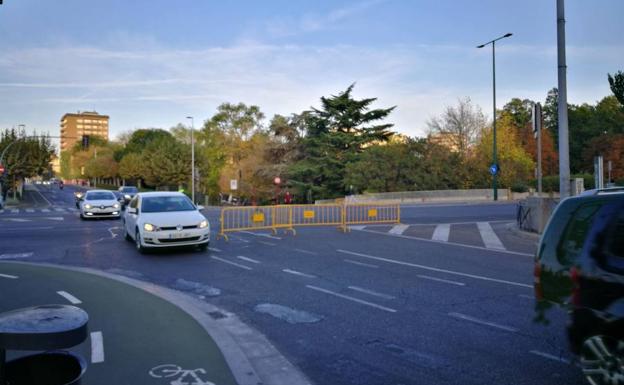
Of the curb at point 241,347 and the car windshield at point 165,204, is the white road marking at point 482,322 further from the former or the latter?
the car windshield at point 165,204

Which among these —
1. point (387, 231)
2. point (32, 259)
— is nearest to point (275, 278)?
point (32, 259)

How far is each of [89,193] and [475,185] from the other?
109 feet

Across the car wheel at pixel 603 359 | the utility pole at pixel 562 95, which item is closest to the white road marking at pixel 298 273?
the car wheel at pixel 603 359

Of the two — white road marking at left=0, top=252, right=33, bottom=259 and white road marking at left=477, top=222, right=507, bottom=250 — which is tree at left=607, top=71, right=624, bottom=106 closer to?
white road marking at left=477, top=222, right=507, bottom=250

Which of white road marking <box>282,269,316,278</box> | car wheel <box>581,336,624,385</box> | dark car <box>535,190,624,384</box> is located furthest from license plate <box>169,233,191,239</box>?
car wheel <box>581,336,624,385</box>

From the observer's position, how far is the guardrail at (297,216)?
18.4 m

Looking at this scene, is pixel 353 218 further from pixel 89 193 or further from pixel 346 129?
pixel 346 129

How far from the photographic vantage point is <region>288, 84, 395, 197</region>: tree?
173ft

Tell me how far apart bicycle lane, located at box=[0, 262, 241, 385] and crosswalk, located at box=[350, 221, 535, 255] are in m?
10.0

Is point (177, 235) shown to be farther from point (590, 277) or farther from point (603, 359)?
point (603, 359)

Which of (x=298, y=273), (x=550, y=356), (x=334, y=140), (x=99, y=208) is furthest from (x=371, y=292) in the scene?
(x=334, y=140)

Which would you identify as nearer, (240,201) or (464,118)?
(464,118)

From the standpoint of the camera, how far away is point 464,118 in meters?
53.9

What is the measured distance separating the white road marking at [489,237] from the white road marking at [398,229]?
2786mm
